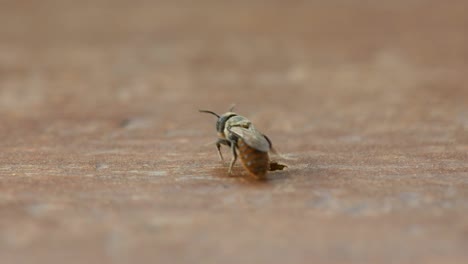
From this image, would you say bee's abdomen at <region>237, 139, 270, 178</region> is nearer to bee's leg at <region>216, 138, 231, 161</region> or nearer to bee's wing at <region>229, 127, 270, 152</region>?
bee's wing at <region>229, 127, 270, 152</region>

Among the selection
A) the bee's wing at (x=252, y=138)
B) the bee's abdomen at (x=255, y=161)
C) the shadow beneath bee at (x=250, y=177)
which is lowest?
the shadow beneath bee at (x=250, y=177)

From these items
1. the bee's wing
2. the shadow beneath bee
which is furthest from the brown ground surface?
the bee's wing

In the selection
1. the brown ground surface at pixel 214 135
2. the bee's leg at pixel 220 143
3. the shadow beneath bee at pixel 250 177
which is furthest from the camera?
the bee's leg at pixel 220 143

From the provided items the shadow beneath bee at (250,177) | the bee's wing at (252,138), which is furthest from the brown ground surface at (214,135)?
the bee's wing at (252,138)

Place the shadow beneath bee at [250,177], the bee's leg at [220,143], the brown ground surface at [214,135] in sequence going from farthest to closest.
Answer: the bee's leg at [220,143], the shadow beneath bee at [250,177], the brown ground surface at [214,135]

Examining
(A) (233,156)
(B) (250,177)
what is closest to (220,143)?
(A) (233,156)

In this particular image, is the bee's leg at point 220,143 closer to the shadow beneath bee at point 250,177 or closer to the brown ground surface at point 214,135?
the brown ground surface at point 214,135
